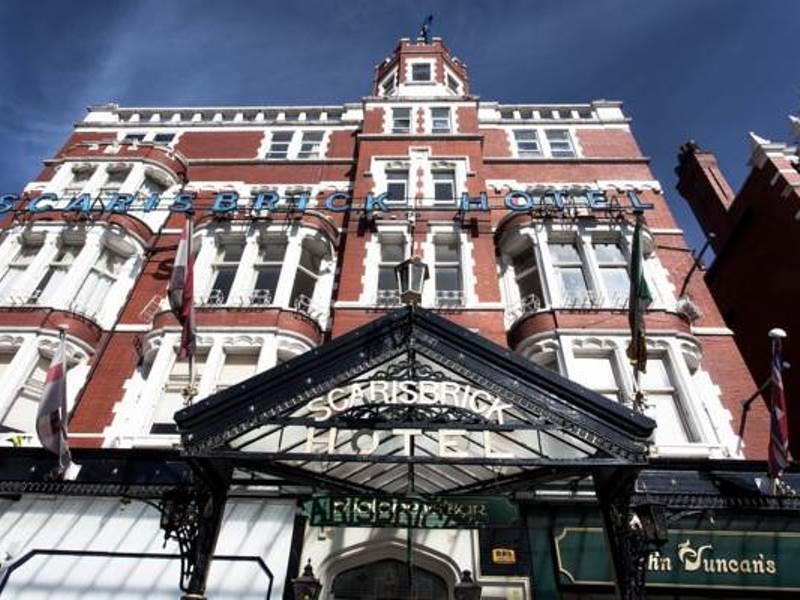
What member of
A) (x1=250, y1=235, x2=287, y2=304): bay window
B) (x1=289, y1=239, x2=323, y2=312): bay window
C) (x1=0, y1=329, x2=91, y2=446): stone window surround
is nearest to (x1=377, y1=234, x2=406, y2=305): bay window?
(x1=289, y1=239, x2=323, y2=312): bay window

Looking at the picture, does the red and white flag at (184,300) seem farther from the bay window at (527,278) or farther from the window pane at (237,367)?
the bay window at (527,278)

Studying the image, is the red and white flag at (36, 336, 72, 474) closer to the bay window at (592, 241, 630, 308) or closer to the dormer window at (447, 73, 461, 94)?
the bay window at (592, 241, 630, 308)

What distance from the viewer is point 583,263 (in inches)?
630

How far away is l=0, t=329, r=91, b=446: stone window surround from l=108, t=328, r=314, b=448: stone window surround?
4.75 feet

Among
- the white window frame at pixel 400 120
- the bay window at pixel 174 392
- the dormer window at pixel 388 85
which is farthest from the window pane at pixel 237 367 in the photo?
the dormer window at pixel 388 85

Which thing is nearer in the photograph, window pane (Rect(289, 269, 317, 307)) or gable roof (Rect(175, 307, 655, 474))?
gable roof (Rect(175, 307, 655, 474))

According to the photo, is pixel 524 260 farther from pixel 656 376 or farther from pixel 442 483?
pixel 442 483

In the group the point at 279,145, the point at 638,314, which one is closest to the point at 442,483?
the point at 638,314

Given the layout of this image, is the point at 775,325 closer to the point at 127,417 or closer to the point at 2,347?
the point at 127,417

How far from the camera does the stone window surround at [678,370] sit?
38.3 feet

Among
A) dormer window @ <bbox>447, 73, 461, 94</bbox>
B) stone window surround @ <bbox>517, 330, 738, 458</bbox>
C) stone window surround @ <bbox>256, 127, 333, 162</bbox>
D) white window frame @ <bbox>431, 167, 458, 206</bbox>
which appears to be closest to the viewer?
stone window surround @ <bbox>517, 330, 738, 458</bbox>

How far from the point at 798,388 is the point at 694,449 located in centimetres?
701

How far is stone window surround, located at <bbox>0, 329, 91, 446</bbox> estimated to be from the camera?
13.0 m

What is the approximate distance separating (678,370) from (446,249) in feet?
24.0
